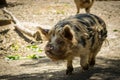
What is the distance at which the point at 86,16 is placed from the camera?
743 cm

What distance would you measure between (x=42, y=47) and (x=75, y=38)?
5.41 metres

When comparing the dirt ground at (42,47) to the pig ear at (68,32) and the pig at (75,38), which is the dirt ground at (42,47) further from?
the pig ear at (68,32)

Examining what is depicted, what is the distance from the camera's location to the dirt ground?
741 centimetres

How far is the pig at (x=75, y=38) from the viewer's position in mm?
6007

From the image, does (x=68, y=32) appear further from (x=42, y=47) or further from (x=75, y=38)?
(x=42, y=47)

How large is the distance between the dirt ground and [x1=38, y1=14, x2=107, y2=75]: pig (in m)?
0.45

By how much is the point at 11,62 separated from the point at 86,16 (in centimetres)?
360

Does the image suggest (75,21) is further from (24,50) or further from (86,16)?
(24,50)

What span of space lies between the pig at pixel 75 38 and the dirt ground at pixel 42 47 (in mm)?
452

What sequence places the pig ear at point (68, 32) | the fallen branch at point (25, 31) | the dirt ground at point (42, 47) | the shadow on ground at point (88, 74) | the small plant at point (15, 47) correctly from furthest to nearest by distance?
the fallen branch at point (25, 31)
the small plant at point (15, 47)
the dirt ground at point (42, 47)
the shadow on ground at point (88, 74)
the pig ear at point (68, 32)

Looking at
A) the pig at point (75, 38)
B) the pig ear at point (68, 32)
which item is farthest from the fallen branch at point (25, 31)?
the pig ear at point (68, 32)

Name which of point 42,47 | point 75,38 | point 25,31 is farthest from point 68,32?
point 25,31

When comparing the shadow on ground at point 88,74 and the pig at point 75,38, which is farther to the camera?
the shadow on ground at point 88,74

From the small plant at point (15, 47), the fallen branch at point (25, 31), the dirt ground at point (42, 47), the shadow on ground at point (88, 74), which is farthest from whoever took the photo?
the fallen branch at point (25, 31)
